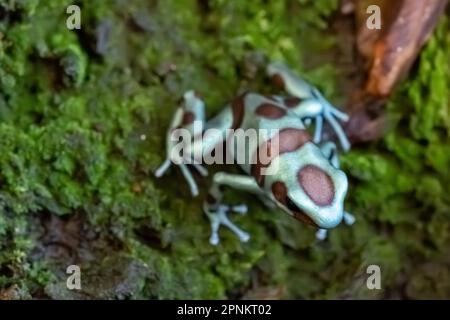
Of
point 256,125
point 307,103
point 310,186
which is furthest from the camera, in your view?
point 307,103

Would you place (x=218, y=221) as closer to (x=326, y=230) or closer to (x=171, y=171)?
(x=171, y=171)

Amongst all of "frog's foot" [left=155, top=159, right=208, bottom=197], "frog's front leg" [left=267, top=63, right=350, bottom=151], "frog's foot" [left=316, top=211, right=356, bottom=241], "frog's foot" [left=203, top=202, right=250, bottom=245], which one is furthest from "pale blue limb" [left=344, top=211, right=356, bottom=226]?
"frog's foot" [left=155, top=159, right=208, bottom=197]

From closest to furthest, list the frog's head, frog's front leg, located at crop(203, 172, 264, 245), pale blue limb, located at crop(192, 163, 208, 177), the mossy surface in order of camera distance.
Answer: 1. the frog's head
2. the mossy surface
3. frog's front leg, located at crop(203, 172, 264, 245)
4. pale blue limb, located at crop(192, 163, 208, 177)

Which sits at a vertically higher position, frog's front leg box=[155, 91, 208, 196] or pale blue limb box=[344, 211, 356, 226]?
frog's front leg box=[155, 91, 208, 196]

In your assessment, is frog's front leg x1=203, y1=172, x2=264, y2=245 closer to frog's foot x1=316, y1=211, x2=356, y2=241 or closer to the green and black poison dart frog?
the green and black poison dart frog

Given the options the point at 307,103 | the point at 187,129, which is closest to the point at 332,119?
the point at 307,103

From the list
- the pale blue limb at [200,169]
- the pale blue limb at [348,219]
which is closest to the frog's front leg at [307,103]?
the pale blue limb at [348,219]

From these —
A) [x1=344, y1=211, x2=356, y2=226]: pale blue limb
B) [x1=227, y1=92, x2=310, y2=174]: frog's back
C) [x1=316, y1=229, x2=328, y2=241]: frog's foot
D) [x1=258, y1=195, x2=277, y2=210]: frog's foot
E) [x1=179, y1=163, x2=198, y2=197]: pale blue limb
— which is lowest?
[x1=316, y1=229, x2=328, y2=241]: frog's foot
